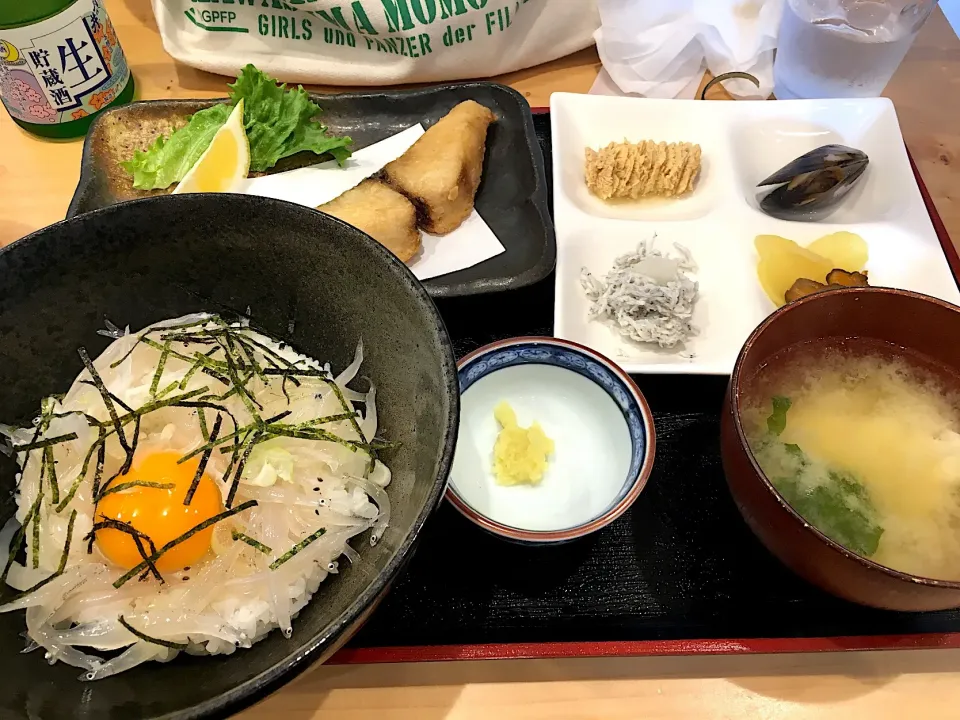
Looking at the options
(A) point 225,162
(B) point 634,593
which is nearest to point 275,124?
(A) point 225,162

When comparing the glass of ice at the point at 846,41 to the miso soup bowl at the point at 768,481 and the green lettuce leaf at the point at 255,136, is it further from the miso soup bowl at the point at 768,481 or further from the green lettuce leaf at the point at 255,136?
the green lettuce leaf at the point at 255,136

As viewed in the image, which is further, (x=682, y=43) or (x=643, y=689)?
(x=682, y=43)

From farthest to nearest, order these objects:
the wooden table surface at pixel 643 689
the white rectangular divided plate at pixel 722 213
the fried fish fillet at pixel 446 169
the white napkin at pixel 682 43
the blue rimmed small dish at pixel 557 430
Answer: the white napkin at pixel 682 43 → the fried fish fillet at pixel 446 169 → the white rectangular divided plate at pixel 722 213 → the blue rimmed small dish at pixel 557 430 → the wooden table surface at pixel 643 689

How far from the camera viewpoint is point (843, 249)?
6.19ft

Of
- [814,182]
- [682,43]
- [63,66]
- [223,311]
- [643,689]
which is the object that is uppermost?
[63,66]

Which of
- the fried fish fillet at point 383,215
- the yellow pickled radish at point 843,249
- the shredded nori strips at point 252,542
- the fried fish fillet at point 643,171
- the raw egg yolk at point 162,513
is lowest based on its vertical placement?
the yellow pickled radish at point 843,249

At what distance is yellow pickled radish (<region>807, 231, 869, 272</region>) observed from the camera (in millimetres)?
1870

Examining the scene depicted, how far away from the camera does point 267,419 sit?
113 centimetres

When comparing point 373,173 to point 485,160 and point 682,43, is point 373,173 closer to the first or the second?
point 485,160

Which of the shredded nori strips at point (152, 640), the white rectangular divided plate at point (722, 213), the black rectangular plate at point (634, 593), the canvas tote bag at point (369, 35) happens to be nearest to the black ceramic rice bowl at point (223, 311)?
the shredded nori strips at point (152, 640)

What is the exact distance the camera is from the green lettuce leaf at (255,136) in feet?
6.41

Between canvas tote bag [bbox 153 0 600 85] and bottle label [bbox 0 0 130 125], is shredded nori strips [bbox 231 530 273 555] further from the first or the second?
canvas tote bag [bbox 153 0 600 85]

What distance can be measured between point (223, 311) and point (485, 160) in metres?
1.02

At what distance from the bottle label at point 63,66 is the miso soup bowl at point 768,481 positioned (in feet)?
5.99
